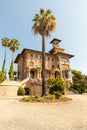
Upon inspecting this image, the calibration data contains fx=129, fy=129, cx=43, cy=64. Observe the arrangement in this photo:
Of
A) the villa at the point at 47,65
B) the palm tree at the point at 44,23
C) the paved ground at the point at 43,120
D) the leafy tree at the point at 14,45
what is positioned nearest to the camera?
the paved ground at the point at 43,120

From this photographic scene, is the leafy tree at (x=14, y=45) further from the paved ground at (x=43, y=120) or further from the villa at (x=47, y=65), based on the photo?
the paved ground at (x=43, y=120)

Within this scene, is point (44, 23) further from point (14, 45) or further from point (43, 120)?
point (14, 45)

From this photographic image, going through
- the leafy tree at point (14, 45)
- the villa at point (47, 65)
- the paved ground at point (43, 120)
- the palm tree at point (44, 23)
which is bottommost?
the paved ground at point (43, 120)

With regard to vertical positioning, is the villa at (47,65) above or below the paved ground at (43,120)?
above

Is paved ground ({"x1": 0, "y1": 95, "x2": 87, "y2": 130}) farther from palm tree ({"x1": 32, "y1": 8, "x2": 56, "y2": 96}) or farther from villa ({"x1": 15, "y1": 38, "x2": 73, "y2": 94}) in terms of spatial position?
villa ({"x1": 15, "y1": 38, "x2": 73, "y2": 94})

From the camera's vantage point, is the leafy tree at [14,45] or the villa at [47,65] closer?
the villa at [47,65]

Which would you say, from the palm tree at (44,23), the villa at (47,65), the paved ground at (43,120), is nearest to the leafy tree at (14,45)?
the villa at (47,65)

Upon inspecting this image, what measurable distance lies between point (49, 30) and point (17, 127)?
66.3ft

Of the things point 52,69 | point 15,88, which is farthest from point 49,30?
point 52,69

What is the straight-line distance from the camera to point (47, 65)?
1686 inches

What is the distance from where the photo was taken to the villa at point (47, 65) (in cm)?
3978

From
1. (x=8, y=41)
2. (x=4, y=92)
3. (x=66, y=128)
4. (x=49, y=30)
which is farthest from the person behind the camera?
(x=8, y=41)

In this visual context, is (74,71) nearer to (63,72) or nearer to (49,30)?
(63,72)

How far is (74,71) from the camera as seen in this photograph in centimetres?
5675
